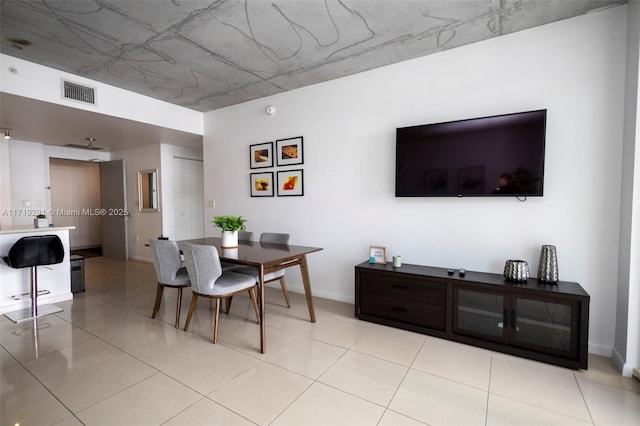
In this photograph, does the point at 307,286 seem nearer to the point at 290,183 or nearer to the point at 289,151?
the point at 290,183

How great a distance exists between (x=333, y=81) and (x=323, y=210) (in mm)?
1554

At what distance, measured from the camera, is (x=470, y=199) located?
2750mm

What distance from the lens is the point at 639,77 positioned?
194 cm

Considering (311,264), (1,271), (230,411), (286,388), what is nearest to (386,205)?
(311,264)

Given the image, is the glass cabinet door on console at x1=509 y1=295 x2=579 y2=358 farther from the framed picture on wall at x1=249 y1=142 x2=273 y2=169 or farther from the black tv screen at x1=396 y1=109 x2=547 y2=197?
the framed picture on wall at x1=249 y1=142 x2=273 y2=169

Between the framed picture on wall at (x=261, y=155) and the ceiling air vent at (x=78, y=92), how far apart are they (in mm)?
1920

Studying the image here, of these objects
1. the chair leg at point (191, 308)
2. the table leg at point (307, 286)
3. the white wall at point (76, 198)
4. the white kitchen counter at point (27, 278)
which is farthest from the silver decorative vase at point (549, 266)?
the white wall at point (76, 198)

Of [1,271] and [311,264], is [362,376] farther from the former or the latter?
[1,271]

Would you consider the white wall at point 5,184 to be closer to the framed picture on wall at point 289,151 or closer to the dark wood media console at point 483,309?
the framed picture on wall at point 289,151

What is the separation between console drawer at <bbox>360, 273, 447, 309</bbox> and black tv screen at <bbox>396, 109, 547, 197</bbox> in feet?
2.81

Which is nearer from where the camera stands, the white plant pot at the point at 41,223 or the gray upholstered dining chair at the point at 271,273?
the gray upholstered dining chair at the point at 271,273

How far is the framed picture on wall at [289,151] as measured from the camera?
3.79 meters

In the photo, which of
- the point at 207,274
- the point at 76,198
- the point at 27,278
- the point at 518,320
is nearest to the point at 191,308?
the point at 207,274
